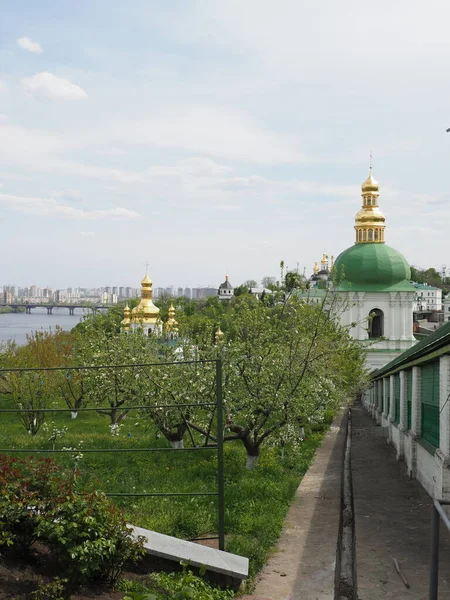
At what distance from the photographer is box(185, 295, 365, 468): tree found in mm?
13523

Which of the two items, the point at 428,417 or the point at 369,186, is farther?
the point at 369,186

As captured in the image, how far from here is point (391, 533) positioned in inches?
405

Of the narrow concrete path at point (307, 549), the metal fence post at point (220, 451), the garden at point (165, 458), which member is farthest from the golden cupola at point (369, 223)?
the metal fence post at point (220, 451)

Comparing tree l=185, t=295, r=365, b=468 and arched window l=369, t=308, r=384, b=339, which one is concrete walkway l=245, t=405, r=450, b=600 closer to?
tree l=185, t=295, r=365, b=468

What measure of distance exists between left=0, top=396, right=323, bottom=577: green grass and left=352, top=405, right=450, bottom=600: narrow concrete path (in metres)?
1.34

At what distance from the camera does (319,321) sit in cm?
1363

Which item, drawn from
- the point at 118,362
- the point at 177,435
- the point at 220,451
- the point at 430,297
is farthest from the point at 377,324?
the point at 430,297

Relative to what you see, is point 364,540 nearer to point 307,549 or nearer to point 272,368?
point 307,549

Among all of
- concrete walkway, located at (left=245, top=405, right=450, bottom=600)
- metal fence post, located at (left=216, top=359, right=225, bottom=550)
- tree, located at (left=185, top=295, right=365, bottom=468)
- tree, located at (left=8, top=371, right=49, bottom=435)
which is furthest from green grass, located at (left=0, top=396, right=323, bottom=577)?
tree, located at (left=8, top=371, right=49, bottom=435)

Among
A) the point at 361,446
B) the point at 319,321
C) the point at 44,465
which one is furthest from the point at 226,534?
the point at 361,446

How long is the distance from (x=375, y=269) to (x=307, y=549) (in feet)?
122

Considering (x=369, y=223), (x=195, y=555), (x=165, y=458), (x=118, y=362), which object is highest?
(x=369, y=223)

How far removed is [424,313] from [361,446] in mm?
92913

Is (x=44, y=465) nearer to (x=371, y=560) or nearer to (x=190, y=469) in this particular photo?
(x=371, y=560)
